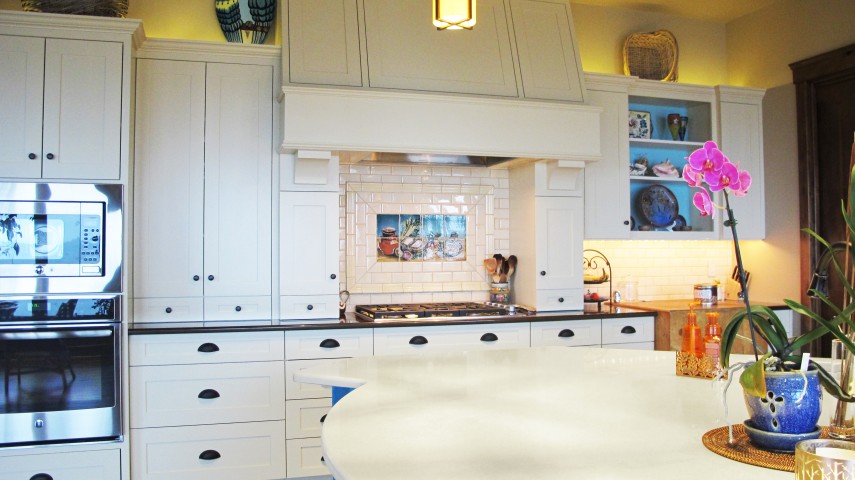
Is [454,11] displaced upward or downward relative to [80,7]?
downward

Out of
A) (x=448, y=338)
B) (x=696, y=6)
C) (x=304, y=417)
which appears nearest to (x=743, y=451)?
(x=448, y=338)

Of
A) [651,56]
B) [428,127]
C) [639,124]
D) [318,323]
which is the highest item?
[651,56]

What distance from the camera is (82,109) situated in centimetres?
367

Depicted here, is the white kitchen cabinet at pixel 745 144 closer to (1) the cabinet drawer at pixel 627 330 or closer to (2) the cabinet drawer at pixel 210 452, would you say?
(1) the cabinet drawer at pixel 627 330

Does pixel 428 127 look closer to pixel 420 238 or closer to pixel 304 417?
pixel 420 238

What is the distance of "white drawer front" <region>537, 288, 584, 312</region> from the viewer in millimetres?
4578

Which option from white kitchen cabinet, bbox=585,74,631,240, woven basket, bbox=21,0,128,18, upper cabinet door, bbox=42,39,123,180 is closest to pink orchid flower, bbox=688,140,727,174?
upper cabinet door, bbox=42,39,123,180

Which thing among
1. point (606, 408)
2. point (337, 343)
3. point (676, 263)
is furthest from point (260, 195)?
point (676, 263)

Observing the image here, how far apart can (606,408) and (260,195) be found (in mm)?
2842

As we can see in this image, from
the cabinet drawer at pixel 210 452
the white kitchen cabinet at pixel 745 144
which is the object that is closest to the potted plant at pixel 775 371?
the cabinet drawer at pixel 210 452

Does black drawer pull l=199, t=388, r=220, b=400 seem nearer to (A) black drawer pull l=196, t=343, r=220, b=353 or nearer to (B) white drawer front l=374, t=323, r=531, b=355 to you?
(A) black drawer pull l=196, t=343, r=220, b=353

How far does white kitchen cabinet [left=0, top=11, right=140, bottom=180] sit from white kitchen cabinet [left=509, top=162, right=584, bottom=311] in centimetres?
247

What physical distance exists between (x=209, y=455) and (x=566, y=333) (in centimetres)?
221

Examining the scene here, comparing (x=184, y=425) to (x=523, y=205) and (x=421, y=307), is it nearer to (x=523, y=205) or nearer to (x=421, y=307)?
(x=421, y=307)
